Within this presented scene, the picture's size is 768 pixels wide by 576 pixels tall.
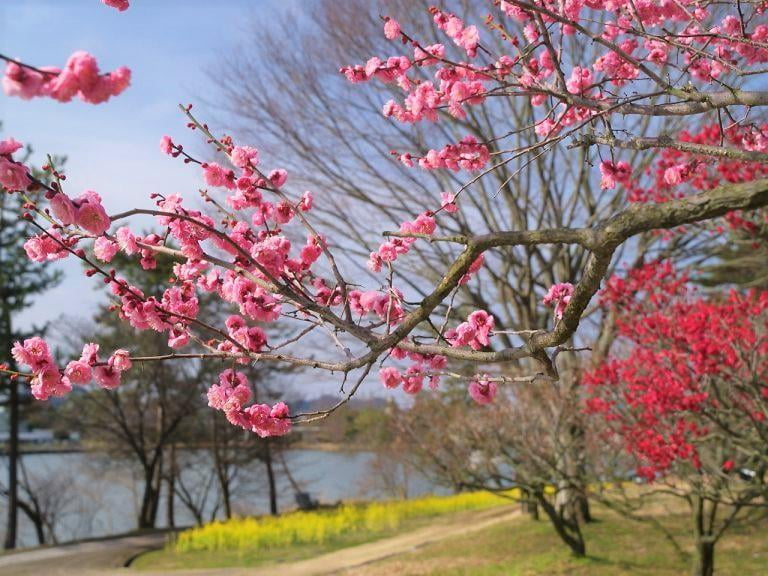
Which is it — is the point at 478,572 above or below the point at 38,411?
below

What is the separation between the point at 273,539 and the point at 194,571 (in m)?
2.12

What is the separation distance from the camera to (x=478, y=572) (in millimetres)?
7906

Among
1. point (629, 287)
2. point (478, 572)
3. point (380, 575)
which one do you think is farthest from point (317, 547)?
point (629, 287)

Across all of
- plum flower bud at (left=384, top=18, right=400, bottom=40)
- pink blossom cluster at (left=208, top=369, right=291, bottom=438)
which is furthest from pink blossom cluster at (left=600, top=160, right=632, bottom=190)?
pink blossom cluster at (left=208, top=369, right=291, bottom=438)

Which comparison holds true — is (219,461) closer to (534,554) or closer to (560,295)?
(534,554)

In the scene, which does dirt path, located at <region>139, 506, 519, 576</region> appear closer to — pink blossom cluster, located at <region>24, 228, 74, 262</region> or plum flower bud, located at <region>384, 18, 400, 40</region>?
pink blossom cluster, located at <region>24, 228, 74, 262</region>

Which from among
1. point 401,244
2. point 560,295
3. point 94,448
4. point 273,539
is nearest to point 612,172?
point 560,295

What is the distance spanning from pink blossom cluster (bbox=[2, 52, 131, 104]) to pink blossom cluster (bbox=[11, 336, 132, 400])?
1.08 m

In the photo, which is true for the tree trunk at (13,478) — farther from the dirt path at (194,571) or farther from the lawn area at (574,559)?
the lawn area at (574,559)

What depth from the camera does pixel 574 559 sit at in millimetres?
8094

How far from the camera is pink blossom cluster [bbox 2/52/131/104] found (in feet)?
4.53

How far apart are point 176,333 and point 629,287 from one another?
20.2 feet

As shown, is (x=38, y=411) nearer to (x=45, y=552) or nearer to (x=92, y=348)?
(x=45, y=552)

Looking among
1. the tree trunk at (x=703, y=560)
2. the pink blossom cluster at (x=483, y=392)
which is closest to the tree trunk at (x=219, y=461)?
the tree trunk at (x=703, y=560)
